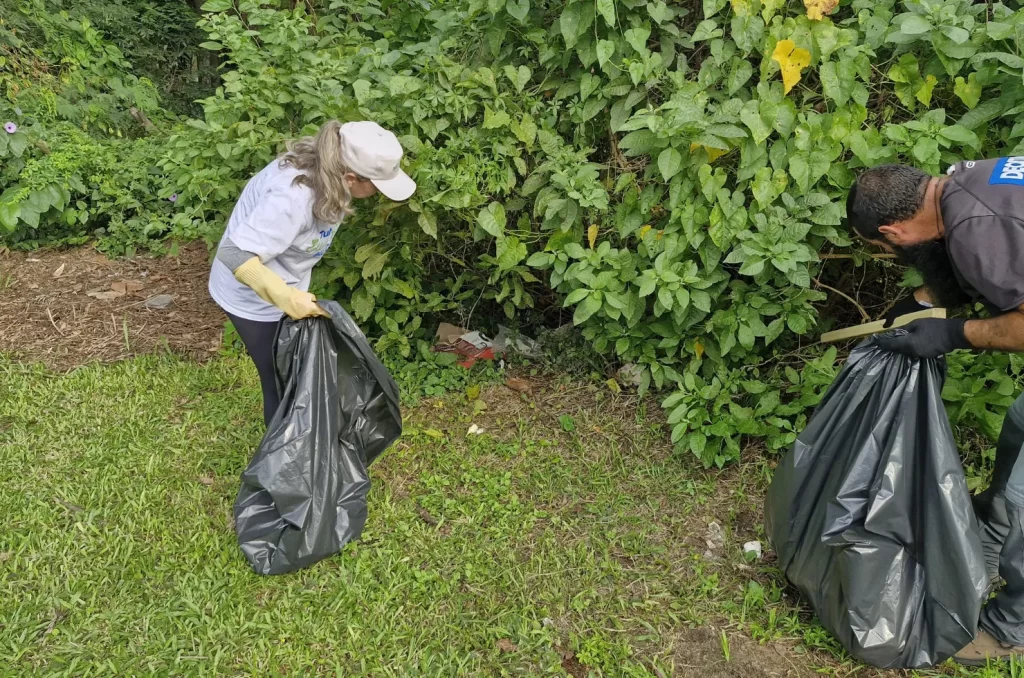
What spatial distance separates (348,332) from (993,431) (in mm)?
2483

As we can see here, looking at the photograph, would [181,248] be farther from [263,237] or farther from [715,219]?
[715,219]

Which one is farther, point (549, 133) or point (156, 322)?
point (156, 322)

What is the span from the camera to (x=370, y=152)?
236 cm

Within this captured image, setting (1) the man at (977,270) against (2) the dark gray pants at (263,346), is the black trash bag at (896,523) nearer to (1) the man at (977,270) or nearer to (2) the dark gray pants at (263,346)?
(1) the man at (977,270)

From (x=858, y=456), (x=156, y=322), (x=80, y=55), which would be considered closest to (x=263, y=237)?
(x=858, y=456)

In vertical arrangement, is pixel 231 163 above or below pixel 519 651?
above

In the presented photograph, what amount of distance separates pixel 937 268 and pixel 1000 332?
13.0 inches

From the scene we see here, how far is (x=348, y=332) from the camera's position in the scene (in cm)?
256

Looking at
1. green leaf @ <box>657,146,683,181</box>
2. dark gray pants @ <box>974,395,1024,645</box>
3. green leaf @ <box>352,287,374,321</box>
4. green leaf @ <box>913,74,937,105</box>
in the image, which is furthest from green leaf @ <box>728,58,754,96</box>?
green leaf @ <box>352,287,374,321</box>

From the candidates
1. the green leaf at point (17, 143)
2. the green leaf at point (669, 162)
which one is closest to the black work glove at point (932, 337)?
the green leaf at point (669, 162)

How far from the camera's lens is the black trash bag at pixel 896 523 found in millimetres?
2062

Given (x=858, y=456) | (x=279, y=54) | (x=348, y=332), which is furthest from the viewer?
(x=279, y=54)

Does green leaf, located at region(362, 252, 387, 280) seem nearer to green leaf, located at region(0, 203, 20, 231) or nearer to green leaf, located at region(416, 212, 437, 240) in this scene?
green leaf, located at region(416, 212, 437, 240)

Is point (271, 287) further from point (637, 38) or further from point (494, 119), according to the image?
point (637, 38)
